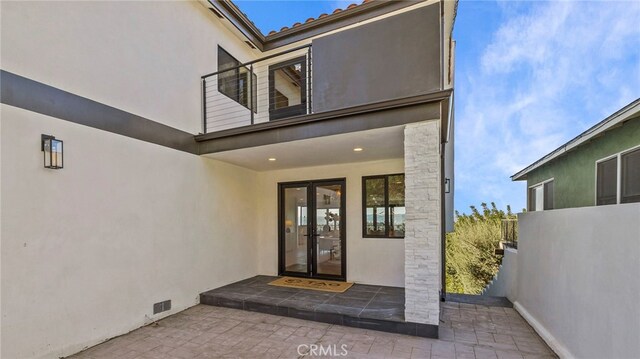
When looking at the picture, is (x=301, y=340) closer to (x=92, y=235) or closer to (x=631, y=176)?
(x=92, y=235)

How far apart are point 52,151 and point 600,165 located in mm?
8377

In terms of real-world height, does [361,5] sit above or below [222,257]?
above

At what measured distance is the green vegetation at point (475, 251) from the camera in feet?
39.3

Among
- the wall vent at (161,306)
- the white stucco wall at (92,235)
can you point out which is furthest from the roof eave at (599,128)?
the wall vent at (161,306)

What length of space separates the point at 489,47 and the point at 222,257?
1664 inches

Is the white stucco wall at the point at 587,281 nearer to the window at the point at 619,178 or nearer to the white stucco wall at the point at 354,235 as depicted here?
the window at the point at 619,178

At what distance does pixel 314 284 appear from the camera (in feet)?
21.6

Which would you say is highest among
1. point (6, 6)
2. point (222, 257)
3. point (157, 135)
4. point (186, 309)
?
point (6, 6)

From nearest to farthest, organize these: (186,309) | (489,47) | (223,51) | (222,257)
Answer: (186,309), (222,257), (223,51), (489,47)

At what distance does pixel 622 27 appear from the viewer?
18656 mm

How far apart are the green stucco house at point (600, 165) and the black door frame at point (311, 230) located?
180 inches

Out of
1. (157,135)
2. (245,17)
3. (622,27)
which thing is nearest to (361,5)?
(245,17)

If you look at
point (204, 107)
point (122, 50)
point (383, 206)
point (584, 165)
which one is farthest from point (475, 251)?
point (122, 50)

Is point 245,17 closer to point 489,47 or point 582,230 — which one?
point 582,230
